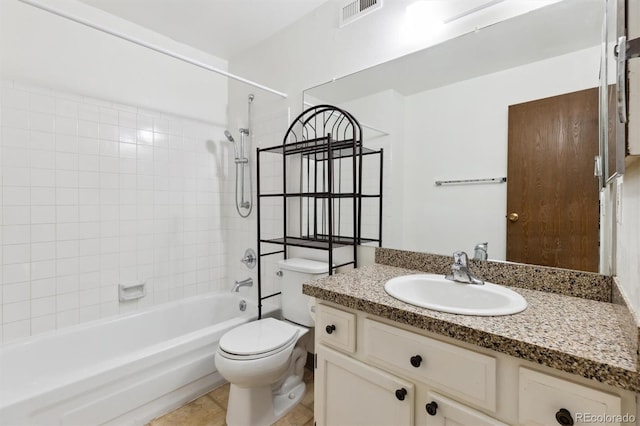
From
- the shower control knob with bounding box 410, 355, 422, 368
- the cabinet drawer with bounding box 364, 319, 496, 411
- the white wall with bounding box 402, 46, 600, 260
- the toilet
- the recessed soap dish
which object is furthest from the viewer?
the recessed soap dish

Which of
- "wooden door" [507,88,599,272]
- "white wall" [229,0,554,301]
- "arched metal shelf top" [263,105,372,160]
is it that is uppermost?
"white wall" [229,0,554,301]

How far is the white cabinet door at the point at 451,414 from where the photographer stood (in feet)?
2.47

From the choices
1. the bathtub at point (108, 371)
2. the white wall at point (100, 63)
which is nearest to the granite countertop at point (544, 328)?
Result: the bathtub at point (108, 371)

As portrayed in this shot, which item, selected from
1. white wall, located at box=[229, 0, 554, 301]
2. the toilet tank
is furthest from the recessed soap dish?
the toilet tank

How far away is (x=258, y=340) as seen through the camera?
1540 mm

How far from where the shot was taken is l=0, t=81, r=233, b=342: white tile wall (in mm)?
1682

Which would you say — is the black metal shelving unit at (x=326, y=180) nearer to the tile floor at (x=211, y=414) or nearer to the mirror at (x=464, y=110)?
the mirror at (x=464, y=110)

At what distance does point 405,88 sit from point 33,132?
215cm

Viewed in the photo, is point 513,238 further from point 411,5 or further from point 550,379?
point 411,5

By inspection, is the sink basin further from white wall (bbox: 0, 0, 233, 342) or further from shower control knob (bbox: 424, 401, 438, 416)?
white wall (bbox: 0, 0, 233, 342)

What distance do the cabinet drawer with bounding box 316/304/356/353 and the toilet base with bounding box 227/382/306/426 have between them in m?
0.70

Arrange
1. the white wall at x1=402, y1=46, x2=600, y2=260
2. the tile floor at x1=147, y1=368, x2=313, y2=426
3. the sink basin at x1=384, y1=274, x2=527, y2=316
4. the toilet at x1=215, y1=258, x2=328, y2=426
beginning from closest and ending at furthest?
the sink basin at x1=384, y1=274, x2=527, y2=316, the white wall at x1=402, y1=46, x2=600, y2=260, the toilet at x1=215, y1=258, x2=328, y2=426, the tile floor at x1=147, y1=368, x2=313, y2=426

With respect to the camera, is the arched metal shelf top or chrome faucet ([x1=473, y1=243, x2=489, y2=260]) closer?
chrome faucet ([x1=473, y1=243, x2=489, y2=260])

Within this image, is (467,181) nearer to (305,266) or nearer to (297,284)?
(305,266)
